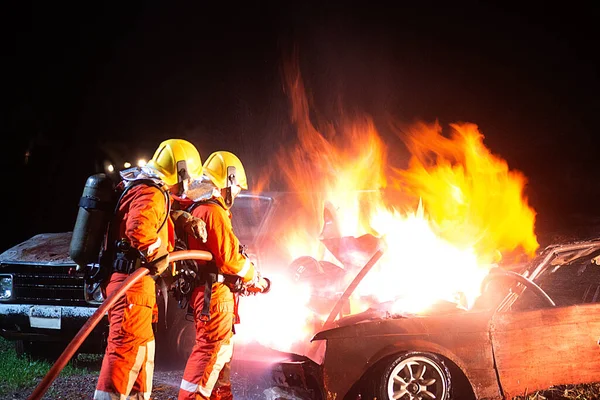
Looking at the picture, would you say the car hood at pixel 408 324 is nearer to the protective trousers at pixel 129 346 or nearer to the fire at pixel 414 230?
the fire at pixel 414 230

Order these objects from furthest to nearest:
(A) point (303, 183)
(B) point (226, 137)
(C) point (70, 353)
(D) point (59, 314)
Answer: (B) point (226, 137), (A) point (303, 183), (D) point (59, 314), (C) point (70, 353)

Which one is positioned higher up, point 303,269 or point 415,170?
point 415,170

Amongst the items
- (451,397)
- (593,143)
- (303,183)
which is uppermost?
(593,143)

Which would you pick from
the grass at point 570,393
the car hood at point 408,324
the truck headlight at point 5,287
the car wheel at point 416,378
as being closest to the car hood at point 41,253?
the truck headlight at point 5,287

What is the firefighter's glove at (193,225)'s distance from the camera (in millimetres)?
3811

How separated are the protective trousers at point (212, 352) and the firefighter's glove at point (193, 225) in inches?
17.2

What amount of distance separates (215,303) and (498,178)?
468 centimetres

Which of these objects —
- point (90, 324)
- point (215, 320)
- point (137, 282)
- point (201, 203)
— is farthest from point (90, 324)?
point (201, 203)

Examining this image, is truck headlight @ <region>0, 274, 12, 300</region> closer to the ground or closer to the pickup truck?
the pickup truck

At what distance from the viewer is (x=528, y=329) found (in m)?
3.98

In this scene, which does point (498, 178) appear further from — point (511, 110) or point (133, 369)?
point (511, 110)

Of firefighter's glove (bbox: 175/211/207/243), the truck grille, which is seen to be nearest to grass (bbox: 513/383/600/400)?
firefighter's glove (bbox: 175/211/207/243)

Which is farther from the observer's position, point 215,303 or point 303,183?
point 303,183

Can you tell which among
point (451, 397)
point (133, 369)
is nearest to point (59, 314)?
point (133, 369)
